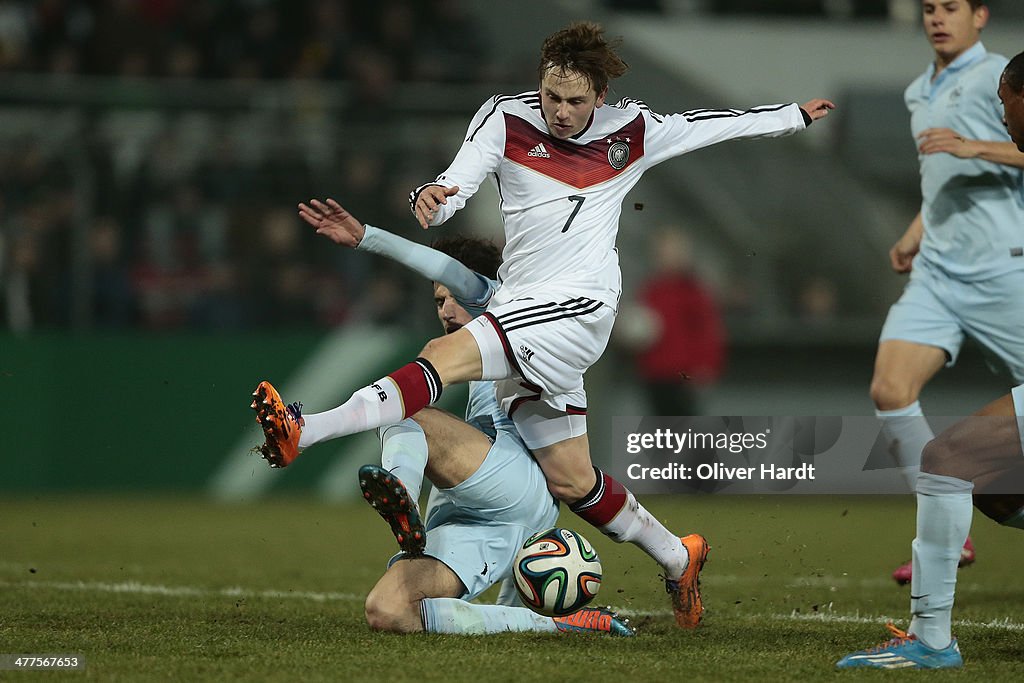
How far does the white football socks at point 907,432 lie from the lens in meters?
6.30

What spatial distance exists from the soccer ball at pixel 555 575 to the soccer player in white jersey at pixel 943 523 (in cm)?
97

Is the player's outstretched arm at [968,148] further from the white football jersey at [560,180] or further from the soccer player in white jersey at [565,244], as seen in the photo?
the white football jersey at [560,180]

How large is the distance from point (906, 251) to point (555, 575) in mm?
2865

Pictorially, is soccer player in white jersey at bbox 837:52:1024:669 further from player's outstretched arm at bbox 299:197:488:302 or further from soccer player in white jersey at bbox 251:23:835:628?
player's outstretched arm at bbox 299:197:488:302

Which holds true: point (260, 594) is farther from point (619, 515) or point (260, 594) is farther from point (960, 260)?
point (960, 260)

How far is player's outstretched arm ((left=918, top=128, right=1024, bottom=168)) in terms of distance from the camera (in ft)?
19.0

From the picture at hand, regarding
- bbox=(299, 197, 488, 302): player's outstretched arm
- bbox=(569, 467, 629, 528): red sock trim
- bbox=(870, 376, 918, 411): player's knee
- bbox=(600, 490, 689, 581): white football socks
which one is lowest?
bbox=(600, 490, 689, 581): white football socks

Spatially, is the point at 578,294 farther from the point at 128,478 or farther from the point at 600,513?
the point at 128,478

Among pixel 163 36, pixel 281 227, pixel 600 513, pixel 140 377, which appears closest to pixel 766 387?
pixel 281 227

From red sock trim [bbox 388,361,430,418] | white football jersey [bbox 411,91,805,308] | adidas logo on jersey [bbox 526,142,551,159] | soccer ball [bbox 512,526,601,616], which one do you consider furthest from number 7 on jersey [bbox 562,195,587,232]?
soccer ball [bbox 512,526,601,616]

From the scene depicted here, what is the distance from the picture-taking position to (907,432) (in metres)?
6.35

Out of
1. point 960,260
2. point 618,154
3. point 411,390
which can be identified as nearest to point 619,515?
point 411,390

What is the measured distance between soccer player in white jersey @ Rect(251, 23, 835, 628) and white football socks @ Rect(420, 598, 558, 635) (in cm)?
56

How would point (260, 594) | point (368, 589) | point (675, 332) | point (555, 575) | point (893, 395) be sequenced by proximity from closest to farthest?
point (555, 575) → point (893, 395) → point (260, 594) → point (368, 589) → point (675, 332)
